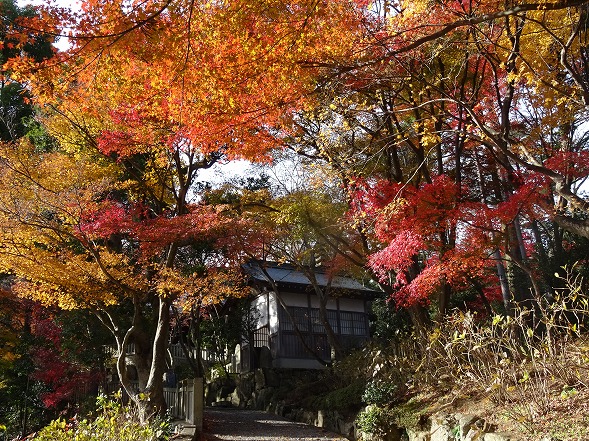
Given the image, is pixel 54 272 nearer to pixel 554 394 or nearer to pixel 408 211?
pixel 408 211

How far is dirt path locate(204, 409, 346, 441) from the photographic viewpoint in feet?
39.9

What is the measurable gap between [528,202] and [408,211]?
2243mm

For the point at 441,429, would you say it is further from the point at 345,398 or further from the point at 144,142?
the point at 144,142

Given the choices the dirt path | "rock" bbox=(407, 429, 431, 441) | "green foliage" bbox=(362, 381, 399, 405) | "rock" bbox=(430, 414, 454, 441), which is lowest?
the dirt path

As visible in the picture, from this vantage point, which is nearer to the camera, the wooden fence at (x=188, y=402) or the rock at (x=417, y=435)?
the rock at (x=417, y=435)

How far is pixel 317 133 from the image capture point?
1272 centimetres

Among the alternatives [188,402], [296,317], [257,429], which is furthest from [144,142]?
[296,317]

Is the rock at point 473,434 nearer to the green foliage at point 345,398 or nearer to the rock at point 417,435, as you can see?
the rock at point 417,435

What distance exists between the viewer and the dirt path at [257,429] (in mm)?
12148

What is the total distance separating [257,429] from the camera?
1371cm

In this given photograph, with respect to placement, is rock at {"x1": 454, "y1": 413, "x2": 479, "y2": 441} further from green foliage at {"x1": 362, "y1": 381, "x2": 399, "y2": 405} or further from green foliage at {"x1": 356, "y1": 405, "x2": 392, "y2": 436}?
green foliage at {"x1": 362, "y1": 381, "x2": 399, "y2": 405}

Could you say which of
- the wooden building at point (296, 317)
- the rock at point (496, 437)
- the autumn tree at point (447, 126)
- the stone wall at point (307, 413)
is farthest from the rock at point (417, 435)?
the wooden building at point (296, 317)

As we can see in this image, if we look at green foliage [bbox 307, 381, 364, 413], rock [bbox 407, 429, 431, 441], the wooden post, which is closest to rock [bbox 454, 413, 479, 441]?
rock [bbox 407, 429, 431, 441]

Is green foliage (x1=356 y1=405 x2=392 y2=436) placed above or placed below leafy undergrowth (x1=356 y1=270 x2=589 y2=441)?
below
